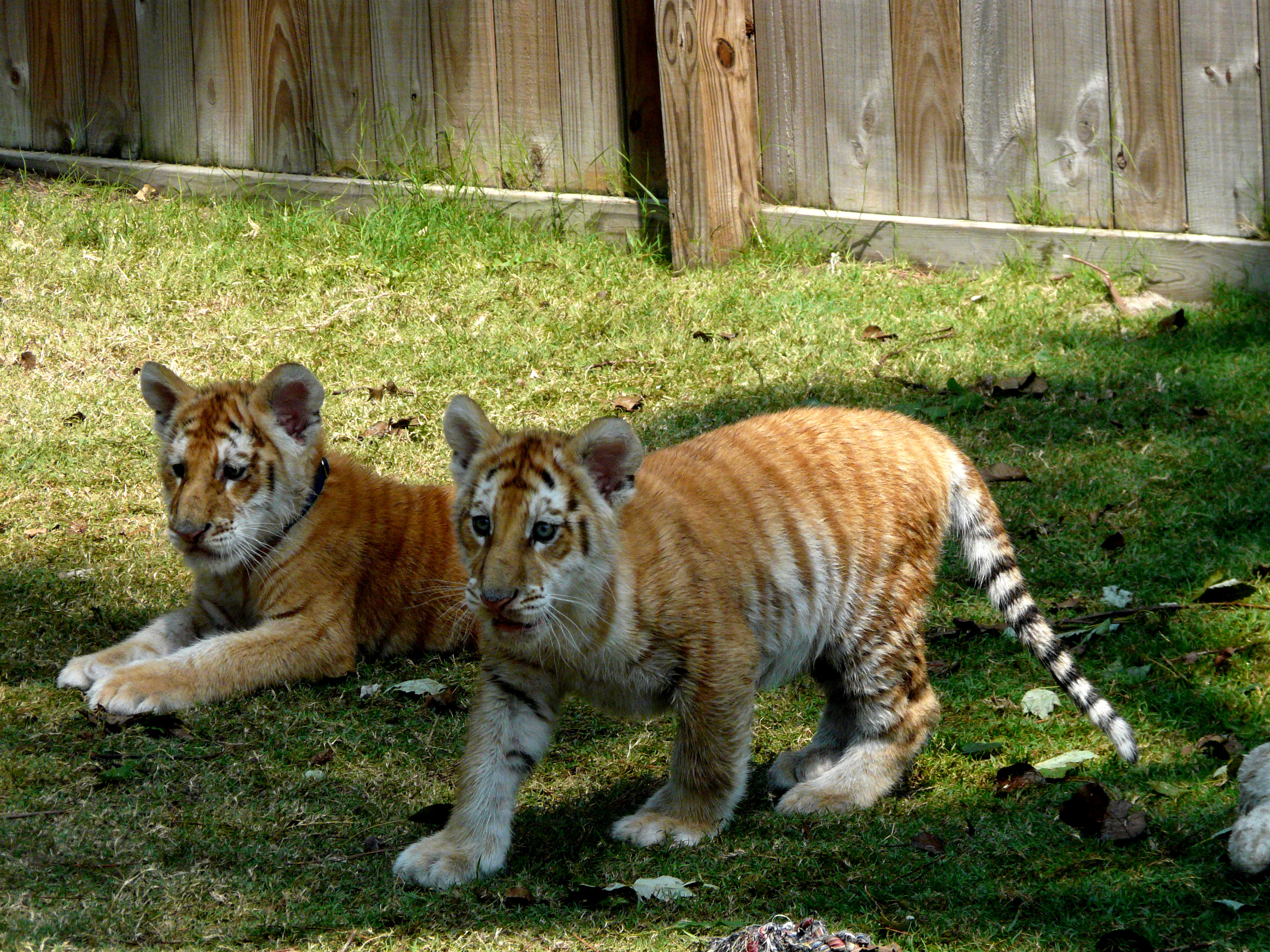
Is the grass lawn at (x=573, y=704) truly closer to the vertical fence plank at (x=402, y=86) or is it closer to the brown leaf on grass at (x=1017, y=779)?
the brown leaf on grass at (x=1017, y=779)

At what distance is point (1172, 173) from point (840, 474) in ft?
12.9

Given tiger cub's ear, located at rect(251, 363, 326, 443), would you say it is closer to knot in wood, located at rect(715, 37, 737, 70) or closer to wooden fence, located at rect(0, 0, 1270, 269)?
wooden fence, located at rect(0, 0, 1270, 269)

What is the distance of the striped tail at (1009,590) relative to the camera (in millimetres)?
3975

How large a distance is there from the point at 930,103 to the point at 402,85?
326 centimetres

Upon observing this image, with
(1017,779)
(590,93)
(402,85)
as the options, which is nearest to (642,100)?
(590,93)

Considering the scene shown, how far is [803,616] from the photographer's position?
13.6 feet

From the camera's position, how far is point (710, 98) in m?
7.64

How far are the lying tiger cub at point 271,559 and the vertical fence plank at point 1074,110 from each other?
163 inches

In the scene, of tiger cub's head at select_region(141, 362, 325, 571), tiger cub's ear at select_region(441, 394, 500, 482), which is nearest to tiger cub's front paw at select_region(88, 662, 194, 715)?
tiger cub's head at select_region(141, 362, 325, 571)

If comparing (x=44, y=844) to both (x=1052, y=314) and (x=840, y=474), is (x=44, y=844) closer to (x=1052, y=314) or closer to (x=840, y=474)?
(x=840, y=474)

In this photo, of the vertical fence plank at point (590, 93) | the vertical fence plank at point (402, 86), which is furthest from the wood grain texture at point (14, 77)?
the vertical fence plank at point (590, 93)

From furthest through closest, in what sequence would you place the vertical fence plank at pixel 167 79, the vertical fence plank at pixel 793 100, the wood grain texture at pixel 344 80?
the vertical fence plank at pixel 167 79 → the wood grain texture at pixel 344 80 → the vertical fence plank at pixel 793 100

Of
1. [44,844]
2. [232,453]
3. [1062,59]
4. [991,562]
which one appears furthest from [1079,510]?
[44,844]

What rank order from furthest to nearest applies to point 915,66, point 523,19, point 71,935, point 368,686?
point 523,19 < point 915,66 < point 368,686 < point 71,935
